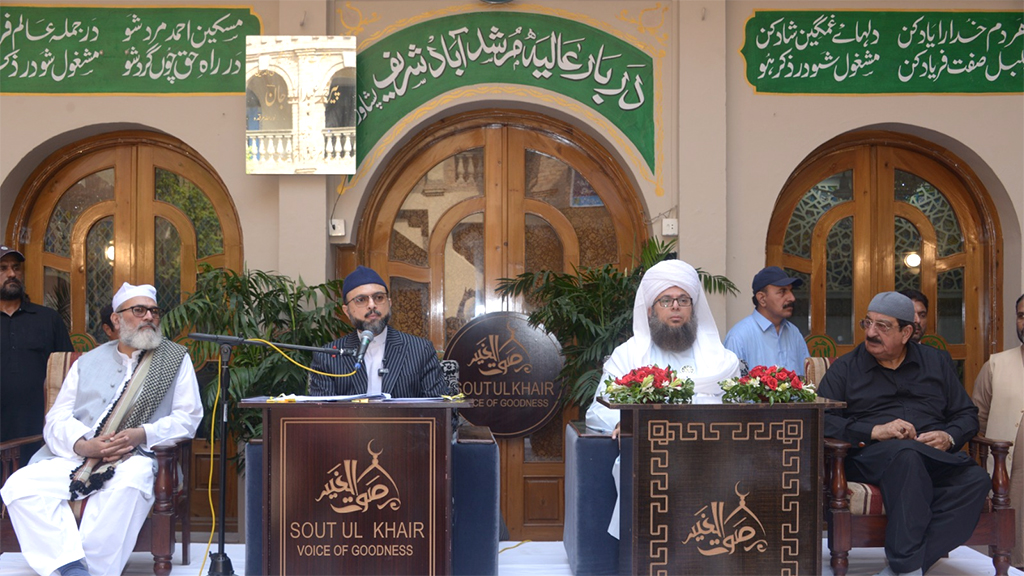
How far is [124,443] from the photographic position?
3.95m

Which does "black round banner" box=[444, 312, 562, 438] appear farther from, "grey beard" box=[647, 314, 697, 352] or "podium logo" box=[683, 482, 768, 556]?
"podium logo" box=[683, 482, 768, 556]

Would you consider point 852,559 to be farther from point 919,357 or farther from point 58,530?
point 58,530

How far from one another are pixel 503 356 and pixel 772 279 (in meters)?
1.72

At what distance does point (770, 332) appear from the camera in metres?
4.84

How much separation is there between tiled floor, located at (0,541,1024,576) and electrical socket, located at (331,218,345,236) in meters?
1.98

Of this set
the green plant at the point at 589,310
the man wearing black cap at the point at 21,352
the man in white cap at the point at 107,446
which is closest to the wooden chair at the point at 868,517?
the green plant at the point at 589,310

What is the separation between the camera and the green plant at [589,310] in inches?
196

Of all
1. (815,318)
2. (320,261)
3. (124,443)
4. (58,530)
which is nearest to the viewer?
(58,530)

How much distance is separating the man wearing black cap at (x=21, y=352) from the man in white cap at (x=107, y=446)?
93 cm

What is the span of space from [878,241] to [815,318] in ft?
2.18

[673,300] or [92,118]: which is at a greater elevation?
[92,118]

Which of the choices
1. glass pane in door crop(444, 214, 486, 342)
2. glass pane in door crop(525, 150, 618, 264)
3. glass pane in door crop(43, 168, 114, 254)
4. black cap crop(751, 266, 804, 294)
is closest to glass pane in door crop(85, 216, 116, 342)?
glass pane in door crop(43, 168, 114, 254)

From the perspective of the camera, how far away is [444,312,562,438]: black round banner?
5.53m

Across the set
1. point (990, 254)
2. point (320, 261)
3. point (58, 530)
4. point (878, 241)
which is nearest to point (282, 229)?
point (320, 261)
